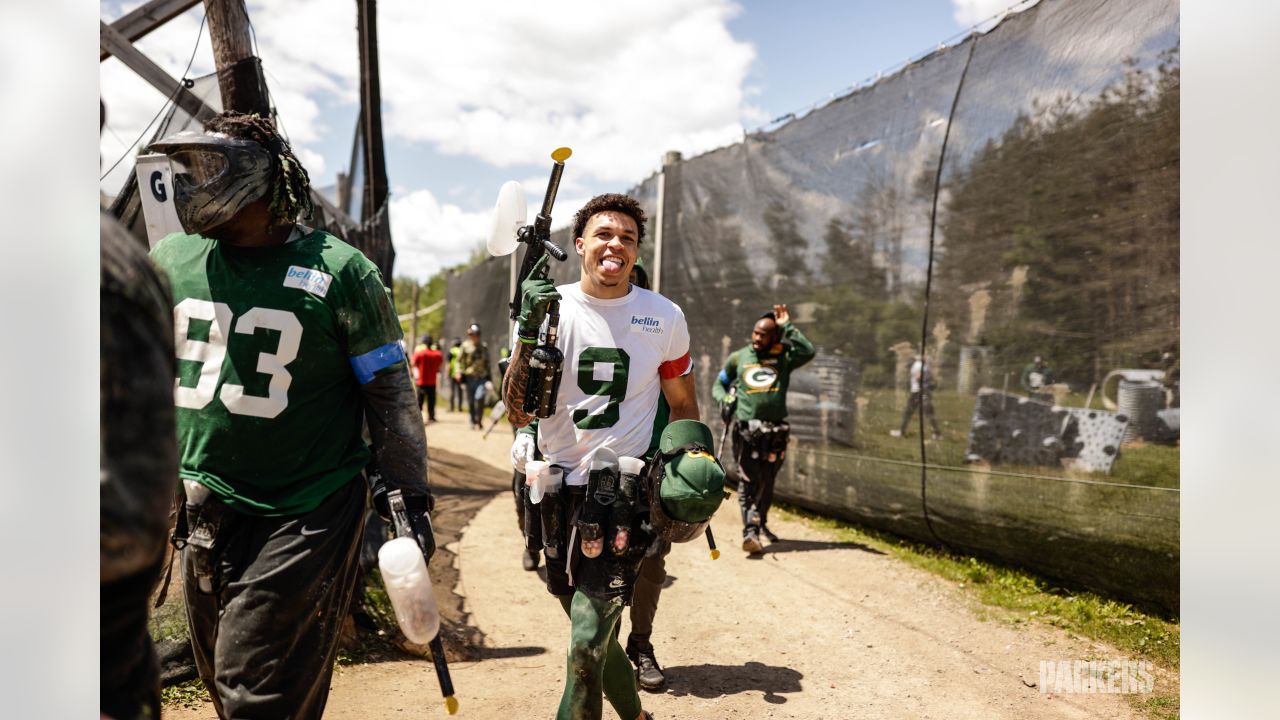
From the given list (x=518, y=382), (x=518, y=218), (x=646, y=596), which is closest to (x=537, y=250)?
(x=518, y=218)

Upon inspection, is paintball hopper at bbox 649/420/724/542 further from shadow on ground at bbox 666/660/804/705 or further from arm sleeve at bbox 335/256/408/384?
shadow on ground at bbox 666/660/804/705

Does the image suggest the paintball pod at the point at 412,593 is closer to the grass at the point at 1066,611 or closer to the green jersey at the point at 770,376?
the grass at the point at 1066,611

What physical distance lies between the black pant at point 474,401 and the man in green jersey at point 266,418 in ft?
42.3

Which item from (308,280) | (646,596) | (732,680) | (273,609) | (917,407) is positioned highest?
(308,280)

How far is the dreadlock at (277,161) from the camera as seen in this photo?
238 centimetres

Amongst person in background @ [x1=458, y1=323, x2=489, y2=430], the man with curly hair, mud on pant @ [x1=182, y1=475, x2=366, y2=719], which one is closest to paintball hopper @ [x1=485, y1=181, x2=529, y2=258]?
the man with curly hair

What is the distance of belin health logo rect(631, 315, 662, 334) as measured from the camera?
10.5 ft

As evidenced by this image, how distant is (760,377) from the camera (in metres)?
7.15

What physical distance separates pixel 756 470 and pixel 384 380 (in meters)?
5.13

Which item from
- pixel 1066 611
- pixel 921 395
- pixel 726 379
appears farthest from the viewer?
pixel 726 379

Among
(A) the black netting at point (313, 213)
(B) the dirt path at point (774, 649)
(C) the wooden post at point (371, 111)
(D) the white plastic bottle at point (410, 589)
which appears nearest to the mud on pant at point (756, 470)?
(B) the dirt path at point (774, 649)

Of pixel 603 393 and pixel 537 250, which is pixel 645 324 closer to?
pixel 603 393
